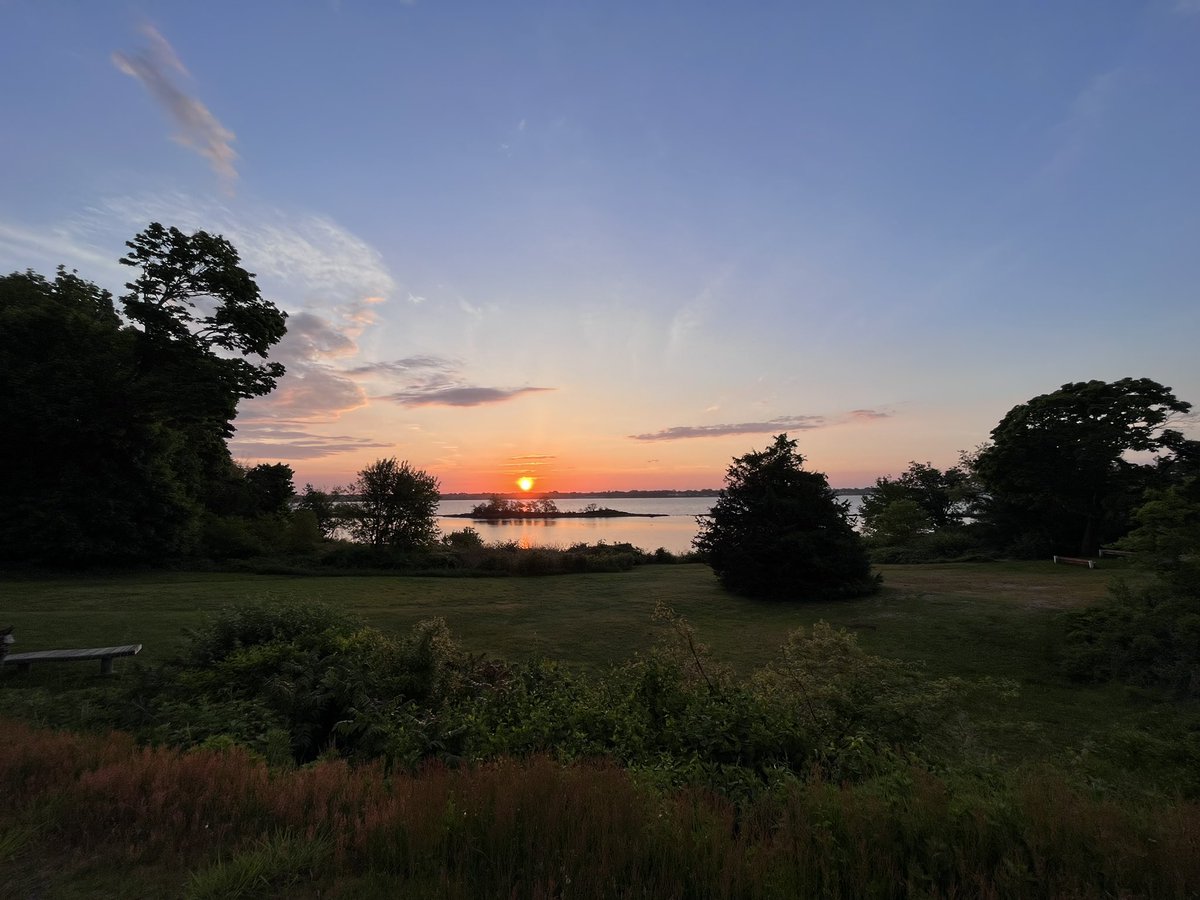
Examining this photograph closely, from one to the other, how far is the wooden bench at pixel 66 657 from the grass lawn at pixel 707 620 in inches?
7.5

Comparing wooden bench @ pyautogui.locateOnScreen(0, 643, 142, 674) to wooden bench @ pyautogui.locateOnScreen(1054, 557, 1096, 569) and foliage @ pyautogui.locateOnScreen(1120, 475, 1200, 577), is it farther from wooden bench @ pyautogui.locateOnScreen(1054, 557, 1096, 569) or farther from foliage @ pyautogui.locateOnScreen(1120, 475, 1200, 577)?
wooden bench @ pyautogui.locateOnScreen(1054, 557, 1096, 569)

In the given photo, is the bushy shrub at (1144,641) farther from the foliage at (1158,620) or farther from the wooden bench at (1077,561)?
the wooden bench at (1077,561)

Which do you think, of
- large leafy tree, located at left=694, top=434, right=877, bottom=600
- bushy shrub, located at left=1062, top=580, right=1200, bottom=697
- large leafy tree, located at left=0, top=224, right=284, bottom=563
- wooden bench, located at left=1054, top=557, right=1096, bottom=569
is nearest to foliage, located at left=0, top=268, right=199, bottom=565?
large leafy tree, located at left=0, top=224, right=284, bottom=563

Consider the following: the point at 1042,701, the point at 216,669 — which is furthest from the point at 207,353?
the point at 1042,701

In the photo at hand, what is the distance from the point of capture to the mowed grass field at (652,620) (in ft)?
25.2

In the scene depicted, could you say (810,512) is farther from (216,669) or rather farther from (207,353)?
(207,353)

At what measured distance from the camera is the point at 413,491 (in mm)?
25953

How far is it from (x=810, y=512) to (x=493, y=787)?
14.9 metres

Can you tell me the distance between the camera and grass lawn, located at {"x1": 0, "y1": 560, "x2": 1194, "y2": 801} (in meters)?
7.18

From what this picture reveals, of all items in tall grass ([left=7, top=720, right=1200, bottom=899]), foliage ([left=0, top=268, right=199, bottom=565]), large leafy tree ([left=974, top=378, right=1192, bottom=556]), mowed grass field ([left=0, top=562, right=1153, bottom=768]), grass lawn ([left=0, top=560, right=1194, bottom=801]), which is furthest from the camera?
large leafy tree ([left=974, top=378, right=1192, bottom=556])

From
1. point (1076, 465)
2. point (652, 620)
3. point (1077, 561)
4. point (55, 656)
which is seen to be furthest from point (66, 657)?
point (1076, 465)

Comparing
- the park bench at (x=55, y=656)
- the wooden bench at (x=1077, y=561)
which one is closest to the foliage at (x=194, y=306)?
the park bench at (x=55, y=656)

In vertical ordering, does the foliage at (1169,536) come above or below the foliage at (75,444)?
below

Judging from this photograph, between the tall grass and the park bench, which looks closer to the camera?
the tall grass
